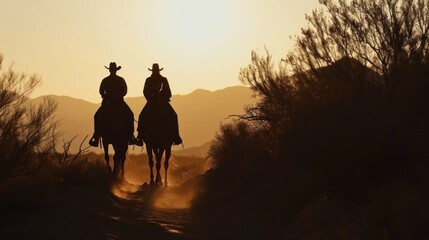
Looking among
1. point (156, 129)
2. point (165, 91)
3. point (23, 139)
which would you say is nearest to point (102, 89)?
point (165, 91)

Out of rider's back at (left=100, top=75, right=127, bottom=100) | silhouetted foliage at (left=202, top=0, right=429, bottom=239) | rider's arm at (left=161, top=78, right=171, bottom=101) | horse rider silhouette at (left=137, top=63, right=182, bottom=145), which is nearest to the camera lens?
silhouetted foliage at (left=202, top=0, right=429, bottom=239)

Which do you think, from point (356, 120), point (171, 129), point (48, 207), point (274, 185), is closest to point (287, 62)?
point (171, 129)

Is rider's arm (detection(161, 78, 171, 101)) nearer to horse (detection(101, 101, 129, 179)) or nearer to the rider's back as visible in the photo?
the rider's back

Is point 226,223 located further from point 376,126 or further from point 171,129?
point 171,129

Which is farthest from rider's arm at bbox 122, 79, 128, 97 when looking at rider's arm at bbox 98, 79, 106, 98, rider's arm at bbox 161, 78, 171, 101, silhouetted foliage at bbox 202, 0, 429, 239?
silhouetted foliage at bbox 202, 0, 429, 239

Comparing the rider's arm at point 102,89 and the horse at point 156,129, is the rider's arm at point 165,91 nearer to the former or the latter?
the horse at point 156,129

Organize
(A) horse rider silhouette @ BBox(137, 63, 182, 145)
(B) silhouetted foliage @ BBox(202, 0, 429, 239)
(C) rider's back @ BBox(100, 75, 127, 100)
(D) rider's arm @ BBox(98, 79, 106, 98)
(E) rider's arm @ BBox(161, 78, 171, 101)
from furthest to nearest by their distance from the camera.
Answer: (E) rider's arm @ BBox(161, 78, 171, 101) < (A) horse rider silhouette @ BBox(137, 63, 182, 145) < (D) rider's arm @ BBox(98, 79, 106, 98) < (C) rider's back @ BBox(100, 75, 127, 100) < (B) silhouetted foliage @ BBox(202, 0, 429, 239)

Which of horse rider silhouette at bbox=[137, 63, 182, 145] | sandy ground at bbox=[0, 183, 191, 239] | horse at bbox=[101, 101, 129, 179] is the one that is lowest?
sandy ground at bbox=[0, 183, 191, 239]

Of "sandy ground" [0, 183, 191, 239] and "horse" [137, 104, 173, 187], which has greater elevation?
"horse" [137, 104, 173, 187]

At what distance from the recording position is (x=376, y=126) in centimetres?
1287

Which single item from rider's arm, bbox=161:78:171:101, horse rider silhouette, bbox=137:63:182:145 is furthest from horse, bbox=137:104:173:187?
rider's arm, bbox=161:78:171:101

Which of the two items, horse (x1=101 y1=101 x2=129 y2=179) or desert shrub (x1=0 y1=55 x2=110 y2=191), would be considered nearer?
desert shrub (x1=0 y1=55 x2=110 y2=191)

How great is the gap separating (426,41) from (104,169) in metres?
11.0

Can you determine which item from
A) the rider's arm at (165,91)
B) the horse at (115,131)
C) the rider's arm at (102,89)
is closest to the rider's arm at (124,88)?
the horse at (115,131)
